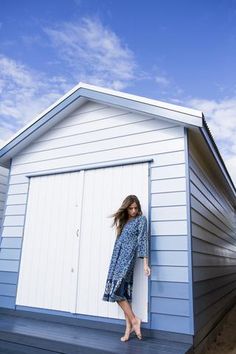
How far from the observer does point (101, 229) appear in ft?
12.1

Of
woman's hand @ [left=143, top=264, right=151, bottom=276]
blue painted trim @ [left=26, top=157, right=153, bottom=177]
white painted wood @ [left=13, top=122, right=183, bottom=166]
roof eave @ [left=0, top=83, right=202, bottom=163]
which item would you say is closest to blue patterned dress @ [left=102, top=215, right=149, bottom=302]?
woman's hand @ [left=143, top=264, right=151, bottom=276]

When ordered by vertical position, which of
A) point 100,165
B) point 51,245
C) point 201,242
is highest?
point 100,165

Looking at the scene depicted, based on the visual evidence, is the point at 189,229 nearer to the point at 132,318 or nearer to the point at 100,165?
the point at 132,318

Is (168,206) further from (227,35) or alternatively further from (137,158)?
(227,35)

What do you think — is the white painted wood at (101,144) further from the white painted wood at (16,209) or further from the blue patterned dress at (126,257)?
the blue patterned dress at (126,257)

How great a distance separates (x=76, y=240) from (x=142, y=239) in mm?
1111

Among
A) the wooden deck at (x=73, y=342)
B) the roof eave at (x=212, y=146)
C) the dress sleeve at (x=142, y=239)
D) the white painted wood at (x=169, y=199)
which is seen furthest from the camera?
the roof eave at (x=212, y=146)

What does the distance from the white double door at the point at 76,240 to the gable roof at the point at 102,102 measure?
719 millimetres

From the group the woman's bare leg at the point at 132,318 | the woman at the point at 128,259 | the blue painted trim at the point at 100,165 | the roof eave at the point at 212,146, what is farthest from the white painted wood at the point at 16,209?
the roof eave at the point at 212,146

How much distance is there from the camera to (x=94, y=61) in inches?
285

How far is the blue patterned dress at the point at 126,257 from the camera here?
298cm

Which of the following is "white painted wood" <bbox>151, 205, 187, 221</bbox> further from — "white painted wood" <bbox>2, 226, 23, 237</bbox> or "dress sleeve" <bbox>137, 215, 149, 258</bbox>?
"white painted wood" <bbox>2, 226, 23, 237</bbox>

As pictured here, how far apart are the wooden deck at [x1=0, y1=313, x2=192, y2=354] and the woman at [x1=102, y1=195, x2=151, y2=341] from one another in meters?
0.18

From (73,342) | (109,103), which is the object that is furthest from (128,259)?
(109,103)
